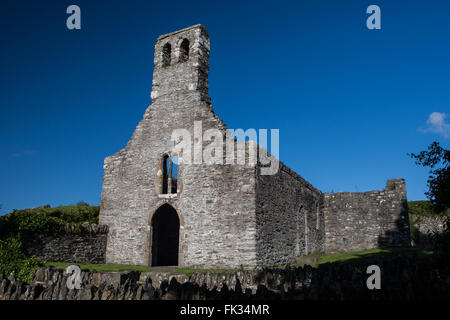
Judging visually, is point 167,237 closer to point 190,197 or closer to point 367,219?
point 190,197

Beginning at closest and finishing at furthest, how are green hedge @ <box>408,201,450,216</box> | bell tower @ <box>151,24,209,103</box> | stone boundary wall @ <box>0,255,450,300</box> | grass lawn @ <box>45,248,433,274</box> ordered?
stone boundary wall @ <box>0,255,450,300</box>
grass lawn @ <box>45,248,433,274</box>
bell tower @ <box>151,24,209,103</box>
green hedge @ <box>408,201,450,216</box>

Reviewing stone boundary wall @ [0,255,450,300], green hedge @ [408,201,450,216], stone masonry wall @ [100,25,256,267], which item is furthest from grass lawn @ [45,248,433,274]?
green hedge @ [408,201,450,216]

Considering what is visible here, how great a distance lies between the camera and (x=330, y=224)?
2194cm

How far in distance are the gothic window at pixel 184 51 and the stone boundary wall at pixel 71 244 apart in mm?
8695

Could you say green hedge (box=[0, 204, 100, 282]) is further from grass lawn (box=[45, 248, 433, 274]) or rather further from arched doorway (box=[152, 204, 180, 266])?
arched doorway (box=[152, 204, 180, 266])

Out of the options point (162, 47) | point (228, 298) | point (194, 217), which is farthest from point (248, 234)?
point (162, 47)

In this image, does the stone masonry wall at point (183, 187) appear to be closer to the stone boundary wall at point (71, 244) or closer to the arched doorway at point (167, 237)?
the stone boundary wall at point (71, 244)

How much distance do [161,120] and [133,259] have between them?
20.5 feet

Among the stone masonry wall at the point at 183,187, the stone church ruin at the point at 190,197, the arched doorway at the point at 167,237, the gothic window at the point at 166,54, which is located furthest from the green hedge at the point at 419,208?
the gothic window at the point at 166,54

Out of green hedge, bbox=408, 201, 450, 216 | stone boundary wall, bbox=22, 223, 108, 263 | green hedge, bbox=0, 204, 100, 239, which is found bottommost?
stone boundary wall, bbox=22, 223, 108, 263

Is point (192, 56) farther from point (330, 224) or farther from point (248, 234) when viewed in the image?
point (330, 224)

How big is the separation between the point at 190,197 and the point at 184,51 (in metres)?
7.44

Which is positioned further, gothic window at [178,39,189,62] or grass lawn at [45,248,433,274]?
gothic window at [178,39,189,62]

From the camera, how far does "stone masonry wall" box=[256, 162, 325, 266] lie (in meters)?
13.2
